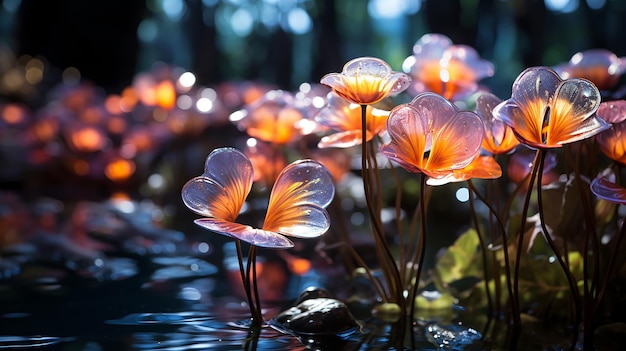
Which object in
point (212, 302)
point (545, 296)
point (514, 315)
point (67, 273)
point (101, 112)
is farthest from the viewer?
→ point (101, 112)

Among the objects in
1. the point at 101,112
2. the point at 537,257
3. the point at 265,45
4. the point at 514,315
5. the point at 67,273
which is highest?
the point at 265,45

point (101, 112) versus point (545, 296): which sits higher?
A: point (101, 112)

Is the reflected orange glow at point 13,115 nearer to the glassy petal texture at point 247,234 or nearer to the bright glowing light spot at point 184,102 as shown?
the bright glowing light spot at point 184,102

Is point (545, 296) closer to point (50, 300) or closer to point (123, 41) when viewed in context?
point (50, 300)

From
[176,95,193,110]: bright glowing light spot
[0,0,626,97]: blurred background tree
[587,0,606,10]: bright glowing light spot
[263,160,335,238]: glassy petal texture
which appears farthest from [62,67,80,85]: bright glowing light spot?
Answer: [263,160,335,238]: glassy petal texture

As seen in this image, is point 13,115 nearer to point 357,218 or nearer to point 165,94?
point 165,94

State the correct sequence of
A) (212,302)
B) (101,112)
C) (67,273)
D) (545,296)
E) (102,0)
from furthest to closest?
(102,0), (101,112), (67,273), (212,302), (545,296)

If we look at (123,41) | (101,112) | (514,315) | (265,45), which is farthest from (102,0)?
(514,315)

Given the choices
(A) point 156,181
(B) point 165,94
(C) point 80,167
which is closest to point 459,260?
(B) point 165,94
